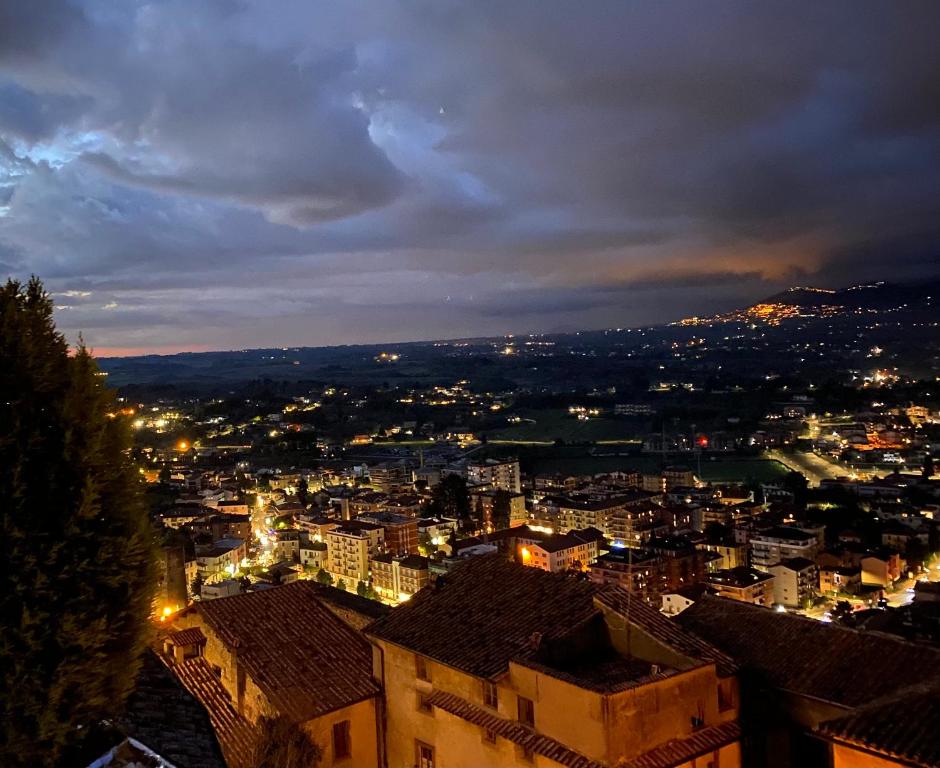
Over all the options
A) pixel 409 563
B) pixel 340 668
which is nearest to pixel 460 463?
pixel 409 563

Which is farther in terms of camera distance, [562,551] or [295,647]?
[562,551]

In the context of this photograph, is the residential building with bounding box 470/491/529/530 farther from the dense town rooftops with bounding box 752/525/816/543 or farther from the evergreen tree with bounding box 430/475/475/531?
the dense town rooftops with bounding box 752/525/816/543

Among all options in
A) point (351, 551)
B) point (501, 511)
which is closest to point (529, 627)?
point (351, 551)

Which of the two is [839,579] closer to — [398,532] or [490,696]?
[398,532]

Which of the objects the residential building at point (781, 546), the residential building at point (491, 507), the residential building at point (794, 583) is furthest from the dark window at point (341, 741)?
the residential building at point (491, 507)

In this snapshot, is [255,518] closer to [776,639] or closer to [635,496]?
[635,496]

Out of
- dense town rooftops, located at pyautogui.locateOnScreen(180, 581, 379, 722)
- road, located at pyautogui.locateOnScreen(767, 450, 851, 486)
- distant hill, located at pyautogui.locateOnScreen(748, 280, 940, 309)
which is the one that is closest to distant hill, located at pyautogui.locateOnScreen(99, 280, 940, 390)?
distant hill, located at pyautogui.locateOnScreen(748, 280, 940, 309)

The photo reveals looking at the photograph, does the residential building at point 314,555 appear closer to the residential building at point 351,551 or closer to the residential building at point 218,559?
the residential building at point 351,551

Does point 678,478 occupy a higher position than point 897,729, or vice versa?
Answer: point 897,729
